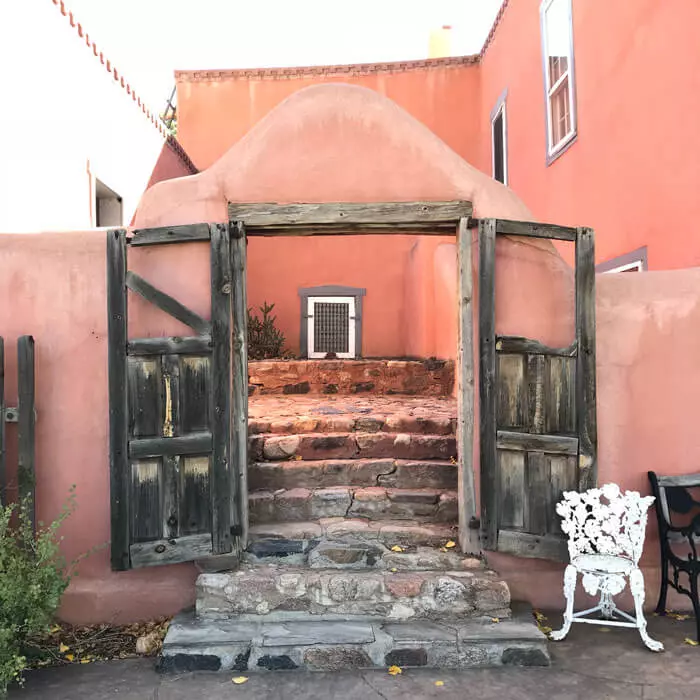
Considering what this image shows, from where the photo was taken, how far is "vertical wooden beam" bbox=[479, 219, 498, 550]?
441cm

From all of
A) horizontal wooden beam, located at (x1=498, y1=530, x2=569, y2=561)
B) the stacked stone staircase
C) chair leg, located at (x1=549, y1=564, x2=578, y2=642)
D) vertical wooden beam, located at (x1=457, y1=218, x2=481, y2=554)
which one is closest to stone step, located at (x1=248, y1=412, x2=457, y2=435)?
the stacked stone staircase

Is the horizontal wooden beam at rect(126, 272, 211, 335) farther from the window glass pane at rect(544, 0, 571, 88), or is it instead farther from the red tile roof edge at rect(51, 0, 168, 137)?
the window glass pane at rect(544, 0, 571, 88)

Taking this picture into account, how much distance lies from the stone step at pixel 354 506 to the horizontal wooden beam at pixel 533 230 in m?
2.25

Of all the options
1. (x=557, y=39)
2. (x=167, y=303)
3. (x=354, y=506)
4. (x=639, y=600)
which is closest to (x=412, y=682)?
(x=639, y=600)

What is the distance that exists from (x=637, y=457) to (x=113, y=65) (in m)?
7.49

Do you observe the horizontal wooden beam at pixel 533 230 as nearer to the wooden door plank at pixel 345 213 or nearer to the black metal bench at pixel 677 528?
the wooden door plank at pixel 345 213

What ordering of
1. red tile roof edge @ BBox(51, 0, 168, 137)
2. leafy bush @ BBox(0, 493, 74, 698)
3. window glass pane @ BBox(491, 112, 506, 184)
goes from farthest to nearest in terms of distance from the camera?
window glass pane @ BBox(491, 112, 506, 184), red tile roof edge @ BBox(51, 0, 168, 137), leafy bush @ BBox(0, 493, 74, 698)

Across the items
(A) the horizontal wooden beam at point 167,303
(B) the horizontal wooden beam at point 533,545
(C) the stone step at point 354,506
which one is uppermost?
(A) the horizontal wooden beam at point 167,303

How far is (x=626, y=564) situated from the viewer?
404 cm

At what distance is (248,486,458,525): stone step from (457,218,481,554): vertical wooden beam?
0.57 meters

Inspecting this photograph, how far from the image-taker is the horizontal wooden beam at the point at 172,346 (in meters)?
4.23

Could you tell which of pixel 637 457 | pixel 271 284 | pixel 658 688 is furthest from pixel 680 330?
pixel 271 284

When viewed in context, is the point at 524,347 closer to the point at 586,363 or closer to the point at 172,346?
the point at 586,363

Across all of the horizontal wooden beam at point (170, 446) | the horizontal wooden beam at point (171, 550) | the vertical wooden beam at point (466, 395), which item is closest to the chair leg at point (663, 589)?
the vertical wooden beam at point (466, 395)
